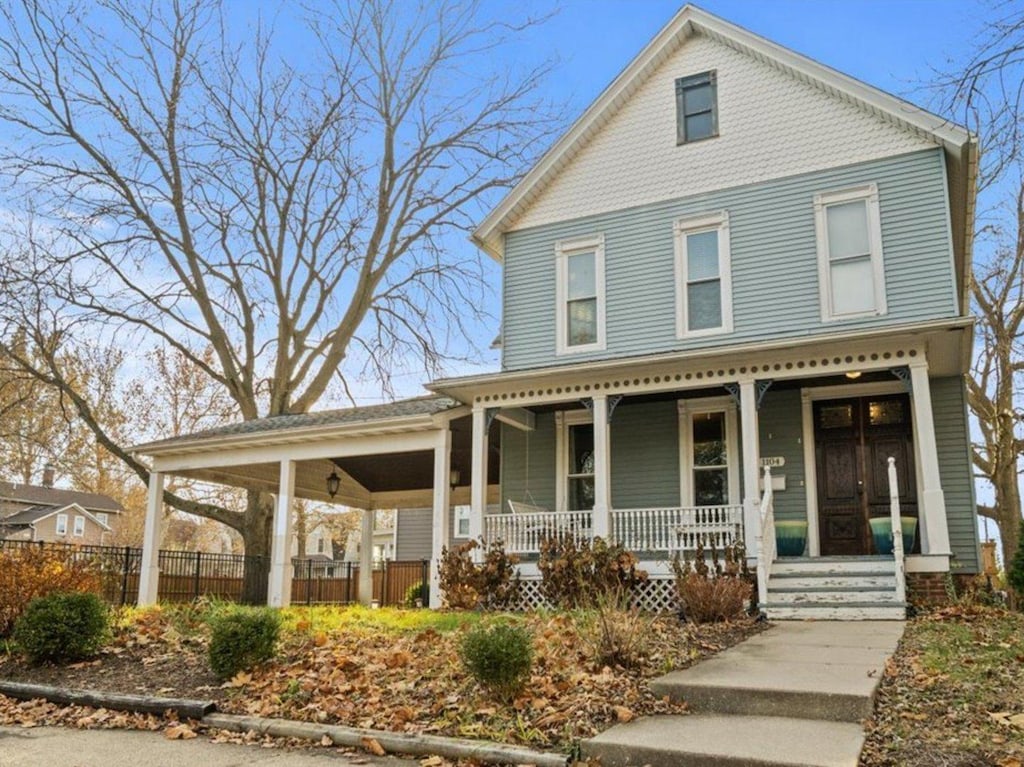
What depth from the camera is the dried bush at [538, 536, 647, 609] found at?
1088 cm

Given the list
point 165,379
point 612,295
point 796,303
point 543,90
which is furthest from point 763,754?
point 165,379

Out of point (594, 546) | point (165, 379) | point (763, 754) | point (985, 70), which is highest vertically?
point (165, 379)

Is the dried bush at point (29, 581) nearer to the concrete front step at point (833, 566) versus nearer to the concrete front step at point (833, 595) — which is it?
the concrete front step at point (833, 595)

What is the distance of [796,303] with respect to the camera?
12.4 metres

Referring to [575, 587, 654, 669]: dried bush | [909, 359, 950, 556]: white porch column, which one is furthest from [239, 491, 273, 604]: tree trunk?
[575, 587, 654, 669]: dried bush

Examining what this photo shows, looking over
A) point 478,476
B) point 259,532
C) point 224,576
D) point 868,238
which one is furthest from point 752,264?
point 259,532

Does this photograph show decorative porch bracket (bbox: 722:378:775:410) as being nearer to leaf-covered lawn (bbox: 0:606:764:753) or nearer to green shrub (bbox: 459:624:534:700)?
leaf-covered lawn (bbox: 0:606:764:753)

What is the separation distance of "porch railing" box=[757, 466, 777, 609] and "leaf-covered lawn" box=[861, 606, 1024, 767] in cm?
246

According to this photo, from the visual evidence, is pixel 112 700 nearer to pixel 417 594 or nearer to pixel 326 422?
pixel 326 422

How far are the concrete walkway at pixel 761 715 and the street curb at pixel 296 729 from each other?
492 mm

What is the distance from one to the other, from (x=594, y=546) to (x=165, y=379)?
2668 cm

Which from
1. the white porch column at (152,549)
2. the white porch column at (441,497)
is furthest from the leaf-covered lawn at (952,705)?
the white porch column at (152,549)

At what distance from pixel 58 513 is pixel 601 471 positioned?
4751 centimetres

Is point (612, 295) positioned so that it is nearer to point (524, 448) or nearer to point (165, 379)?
point (524, 448)
